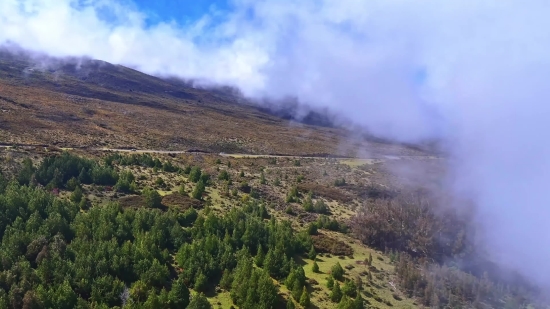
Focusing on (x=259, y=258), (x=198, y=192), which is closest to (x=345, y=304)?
(x=259, y=258)

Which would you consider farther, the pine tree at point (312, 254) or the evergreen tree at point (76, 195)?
the evergreen tree at point (76, 195)

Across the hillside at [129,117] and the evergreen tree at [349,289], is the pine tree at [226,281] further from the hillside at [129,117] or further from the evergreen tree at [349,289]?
the hillside at [129,117]

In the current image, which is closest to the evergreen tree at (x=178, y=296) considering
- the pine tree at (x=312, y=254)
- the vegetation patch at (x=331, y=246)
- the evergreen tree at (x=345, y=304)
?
the evergreen tree at (x=345, y=304)

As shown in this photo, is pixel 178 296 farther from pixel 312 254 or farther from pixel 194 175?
pixel 194 175

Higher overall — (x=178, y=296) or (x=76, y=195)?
(x=76, y=195)

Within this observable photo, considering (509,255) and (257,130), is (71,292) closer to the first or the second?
(509,255)

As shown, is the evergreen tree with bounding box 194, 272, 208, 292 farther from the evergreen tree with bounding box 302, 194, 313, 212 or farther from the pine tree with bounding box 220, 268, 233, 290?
the evergreen tree with bounding box 302, 194, 313, 212

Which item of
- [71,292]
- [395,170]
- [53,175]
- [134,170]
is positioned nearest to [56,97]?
[134,170]

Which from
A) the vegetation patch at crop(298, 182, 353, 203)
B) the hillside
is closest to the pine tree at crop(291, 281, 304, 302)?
the vegetation patch at crop(298, 182, 353, 203)
